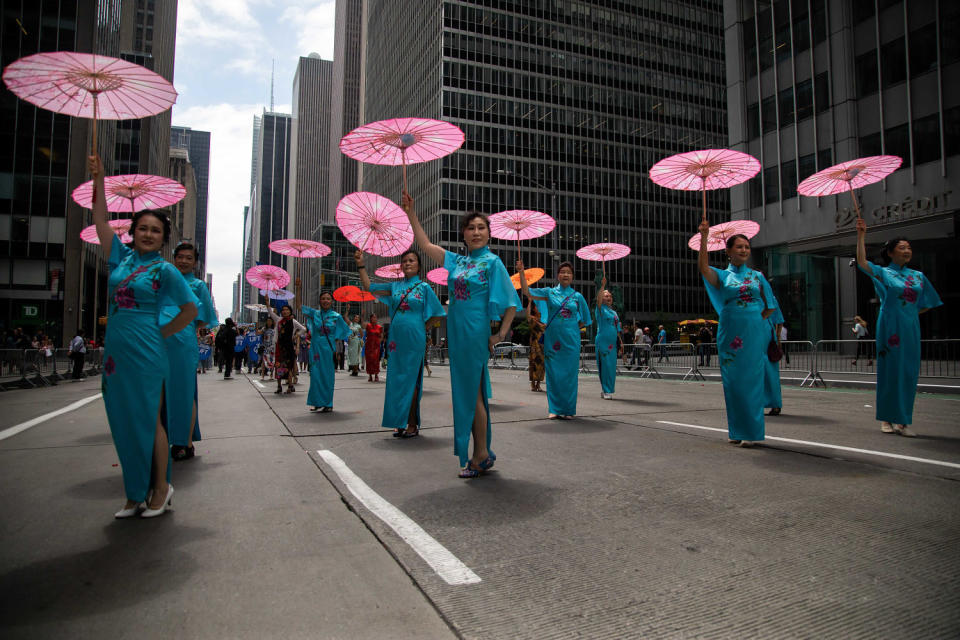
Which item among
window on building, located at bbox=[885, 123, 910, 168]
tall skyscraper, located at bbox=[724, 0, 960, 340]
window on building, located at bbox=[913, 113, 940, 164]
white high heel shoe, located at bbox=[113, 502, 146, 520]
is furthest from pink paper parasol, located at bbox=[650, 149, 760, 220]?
window on building, located at bbox=[885, 123, 910, 168]

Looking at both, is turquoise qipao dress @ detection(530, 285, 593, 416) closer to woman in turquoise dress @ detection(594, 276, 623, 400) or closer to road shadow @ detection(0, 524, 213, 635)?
woman in turquoise dress @ detection(594, 276, 623, 400)

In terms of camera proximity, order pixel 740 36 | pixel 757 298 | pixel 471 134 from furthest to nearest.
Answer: pixel 471 134 → pixel 740 36 → pixel 757 298

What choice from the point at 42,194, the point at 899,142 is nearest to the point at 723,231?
the point at 899,142

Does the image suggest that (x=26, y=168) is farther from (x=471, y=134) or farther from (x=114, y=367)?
(x=114, y=367)

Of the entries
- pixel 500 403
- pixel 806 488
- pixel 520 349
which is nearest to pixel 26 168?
pixel 520 349

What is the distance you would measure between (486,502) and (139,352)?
2.13 metres

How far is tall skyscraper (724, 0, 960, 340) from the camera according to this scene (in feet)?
75.5

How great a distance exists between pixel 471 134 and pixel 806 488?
65889 millimetres

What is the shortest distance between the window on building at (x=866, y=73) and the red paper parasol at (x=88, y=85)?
96.4 feet

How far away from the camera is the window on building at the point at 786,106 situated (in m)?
29.2

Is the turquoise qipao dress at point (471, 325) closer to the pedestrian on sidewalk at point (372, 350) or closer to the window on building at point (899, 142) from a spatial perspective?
the pedestrian on sidewalk at point (372, 350)

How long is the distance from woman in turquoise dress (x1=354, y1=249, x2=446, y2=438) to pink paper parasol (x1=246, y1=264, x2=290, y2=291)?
565 centimetres

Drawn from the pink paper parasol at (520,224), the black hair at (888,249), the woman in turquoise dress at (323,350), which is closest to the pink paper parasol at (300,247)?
the woman in turquoise dress at (323,350)

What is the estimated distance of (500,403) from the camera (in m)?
9.81
